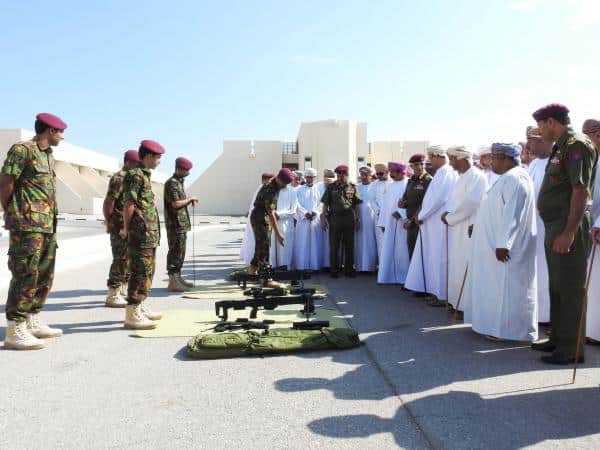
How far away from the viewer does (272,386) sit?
362 cm

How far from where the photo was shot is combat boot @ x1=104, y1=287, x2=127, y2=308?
6656 millimetres

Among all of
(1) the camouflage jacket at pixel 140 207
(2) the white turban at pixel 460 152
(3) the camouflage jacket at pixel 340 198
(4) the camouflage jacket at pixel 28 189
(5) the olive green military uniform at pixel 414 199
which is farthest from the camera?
(3) the camouflage jacket at pixel 340 198

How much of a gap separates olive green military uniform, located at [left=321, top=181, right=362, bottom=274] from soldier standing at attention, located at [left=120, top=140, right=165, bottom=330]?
4.23m

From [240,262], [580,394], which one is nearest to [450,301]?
[580,394]

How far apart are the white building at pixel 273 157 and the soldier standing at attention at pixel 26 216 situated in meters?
40.5

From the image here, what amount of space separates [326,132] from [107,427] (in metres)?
43.0

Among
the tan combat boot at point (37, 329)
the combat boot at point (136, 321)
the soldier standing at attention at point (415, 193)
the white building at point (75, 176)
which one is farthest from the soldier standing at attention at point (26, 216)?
the white building at point (75, 176)

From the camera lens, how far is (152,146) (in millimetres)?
5367

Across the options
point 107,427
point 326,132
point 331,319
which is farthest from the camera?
point 326,132

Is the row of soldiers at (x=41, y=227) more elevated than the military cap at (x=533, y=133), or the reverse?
the military cap at (x=533, y=133)

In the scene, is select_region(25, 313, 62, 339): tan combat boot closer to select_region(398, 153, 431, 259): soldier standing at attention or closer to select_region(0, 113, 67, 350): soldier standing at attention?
select_region(0, 113, 67, 350): soldier standing at attention

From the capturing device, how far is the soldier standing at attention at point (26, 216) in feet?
14.9

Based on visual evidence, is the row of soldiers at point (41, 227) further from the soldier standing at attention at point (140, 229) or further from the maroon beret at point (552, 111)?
the maroon beret at point (552, 111)

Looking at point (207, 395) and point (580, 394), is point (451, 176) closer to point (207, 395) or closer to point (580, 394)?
point (580, 394)
